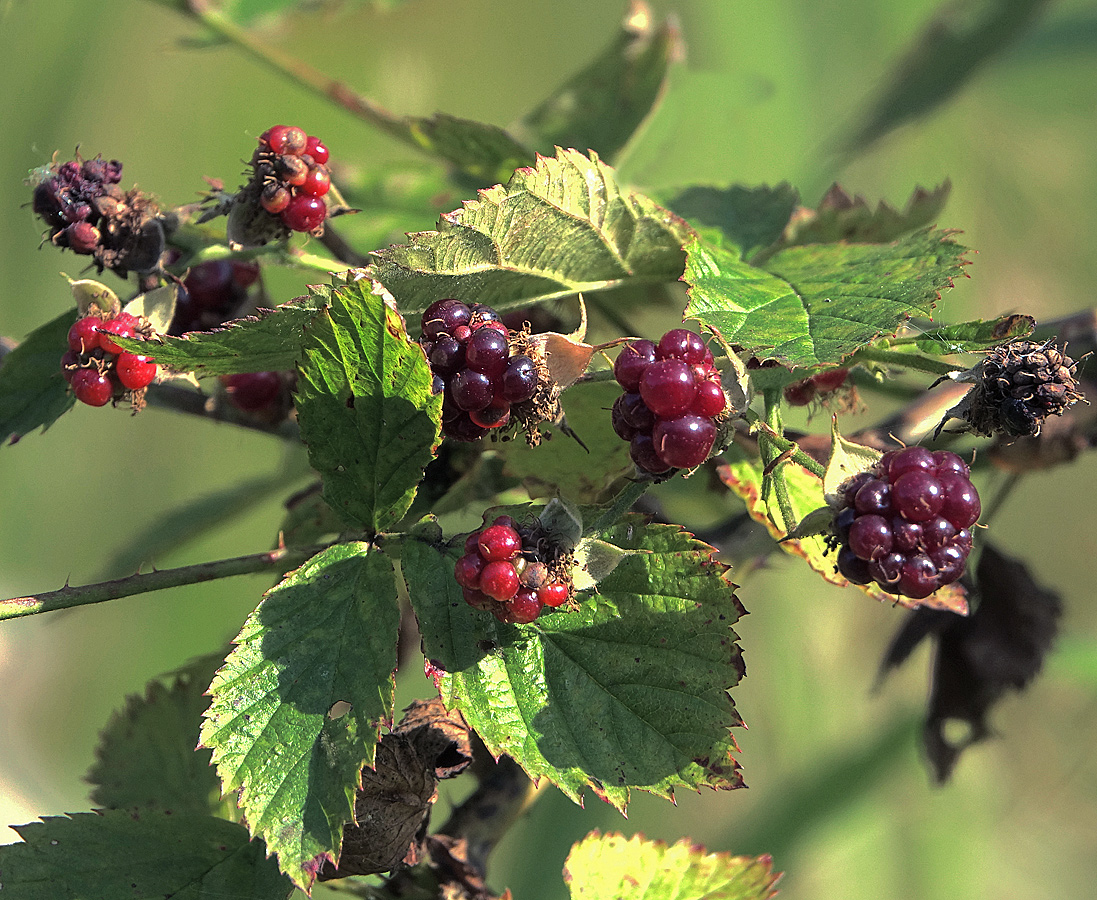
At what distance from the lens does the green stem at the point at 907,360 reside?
1.53 feet

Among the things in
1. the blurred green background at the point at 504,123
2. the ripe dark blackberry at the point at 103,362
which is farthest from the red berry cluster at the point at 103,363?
the blurred green background at the point at 504,123

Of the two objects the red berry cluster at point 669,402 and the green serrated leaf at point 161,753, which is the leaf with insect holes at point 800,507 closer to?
the red berry cluster at point 669,402

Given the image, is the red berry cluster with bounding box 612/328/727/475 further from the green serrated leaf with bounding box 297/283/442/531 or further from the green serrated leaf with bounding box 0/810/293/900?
the green serrated leaf with bounding box 0/810/293/900

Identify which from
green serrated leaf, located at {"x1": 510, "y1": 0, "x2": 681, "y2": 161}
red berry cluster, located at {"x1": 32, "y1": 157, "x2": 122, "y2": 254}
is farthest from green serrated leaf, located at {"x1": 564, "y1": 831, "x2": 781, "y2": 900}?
green serrated leaf, located at {"x1": 510, "y1": 0, "x2": 681, "y2": 161}

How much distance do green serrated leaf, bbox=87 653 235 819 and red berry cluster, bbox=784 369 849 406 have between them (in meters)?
0.42

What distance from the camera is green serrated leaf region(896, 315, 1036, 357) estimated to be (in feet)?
1.44

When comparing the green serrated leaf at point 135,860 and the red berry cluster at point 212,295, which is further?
the red berry cluster at point 212,295

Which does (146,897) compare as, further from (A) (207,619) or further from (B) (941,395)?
(A) (207,619)

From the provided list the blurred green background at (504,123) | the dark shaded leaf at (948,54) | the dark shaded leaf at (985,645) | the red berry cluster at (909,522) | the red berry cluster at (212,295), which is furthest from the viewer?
the blurred green background at (504,123)

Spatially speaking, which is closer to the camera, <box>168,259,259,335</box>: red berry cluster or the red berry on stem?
the red berry on stem

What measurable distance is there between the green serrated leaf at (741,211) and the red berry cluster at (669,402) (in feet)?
Answer: 0.78

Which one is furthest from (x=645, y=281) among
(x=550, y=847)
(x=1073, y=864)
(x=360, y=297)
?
(x=1073, y=864)

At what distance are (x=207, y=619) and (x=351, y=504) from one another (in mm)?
1415

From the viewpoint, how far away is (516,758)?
48 cm
